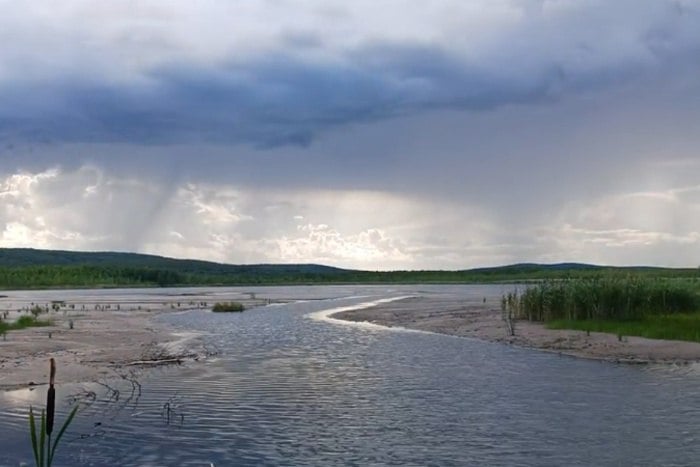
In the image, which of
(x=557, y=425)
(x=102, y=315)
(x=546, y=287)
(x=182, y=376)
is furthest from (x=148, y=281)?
(x=557, y=425)

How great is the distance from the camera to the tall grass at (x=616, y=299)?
39.8m

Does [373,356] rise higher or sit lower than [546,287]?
lower

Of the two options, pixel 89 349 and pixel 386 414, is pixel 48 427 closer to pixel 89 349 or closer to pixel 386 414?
pixel 386 414

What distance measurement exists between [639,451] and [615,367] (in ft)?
40.8

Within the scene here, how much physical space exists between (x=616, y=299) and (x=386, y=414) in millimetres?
23904

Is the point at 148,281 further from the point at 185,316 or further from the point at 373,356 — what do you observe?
the point at 373,356

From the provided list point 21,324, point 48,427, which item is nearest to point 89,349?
point 21,324

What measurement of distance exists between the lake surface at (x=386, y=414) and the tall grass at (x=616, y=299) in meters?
9.98

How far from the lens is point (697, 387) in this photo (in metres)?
22.8

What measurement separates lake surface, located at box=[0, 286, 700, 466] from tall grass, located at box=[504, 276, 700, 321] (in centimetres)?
998

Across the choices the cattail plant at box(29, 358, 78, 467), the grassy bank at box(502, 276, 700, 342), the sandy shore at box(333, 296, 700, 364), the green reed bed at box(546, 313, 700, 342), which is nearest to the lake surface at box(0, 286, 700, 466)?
the sandy shore at box(333, 296, 700, 364)

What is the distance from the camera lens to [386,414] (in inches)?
769

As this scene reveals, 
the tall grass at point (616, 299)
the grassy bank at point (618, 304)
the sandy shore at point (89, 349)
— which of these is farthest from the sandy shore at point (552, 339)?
the sandy shore at point (89, 349)

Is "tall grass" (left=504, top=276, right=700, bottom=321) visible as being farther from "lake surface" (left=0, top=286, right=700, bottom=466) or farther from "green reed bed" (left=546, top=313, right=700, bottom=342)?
"lake surface" (left=0, top=286, right=700, bottom=466)
